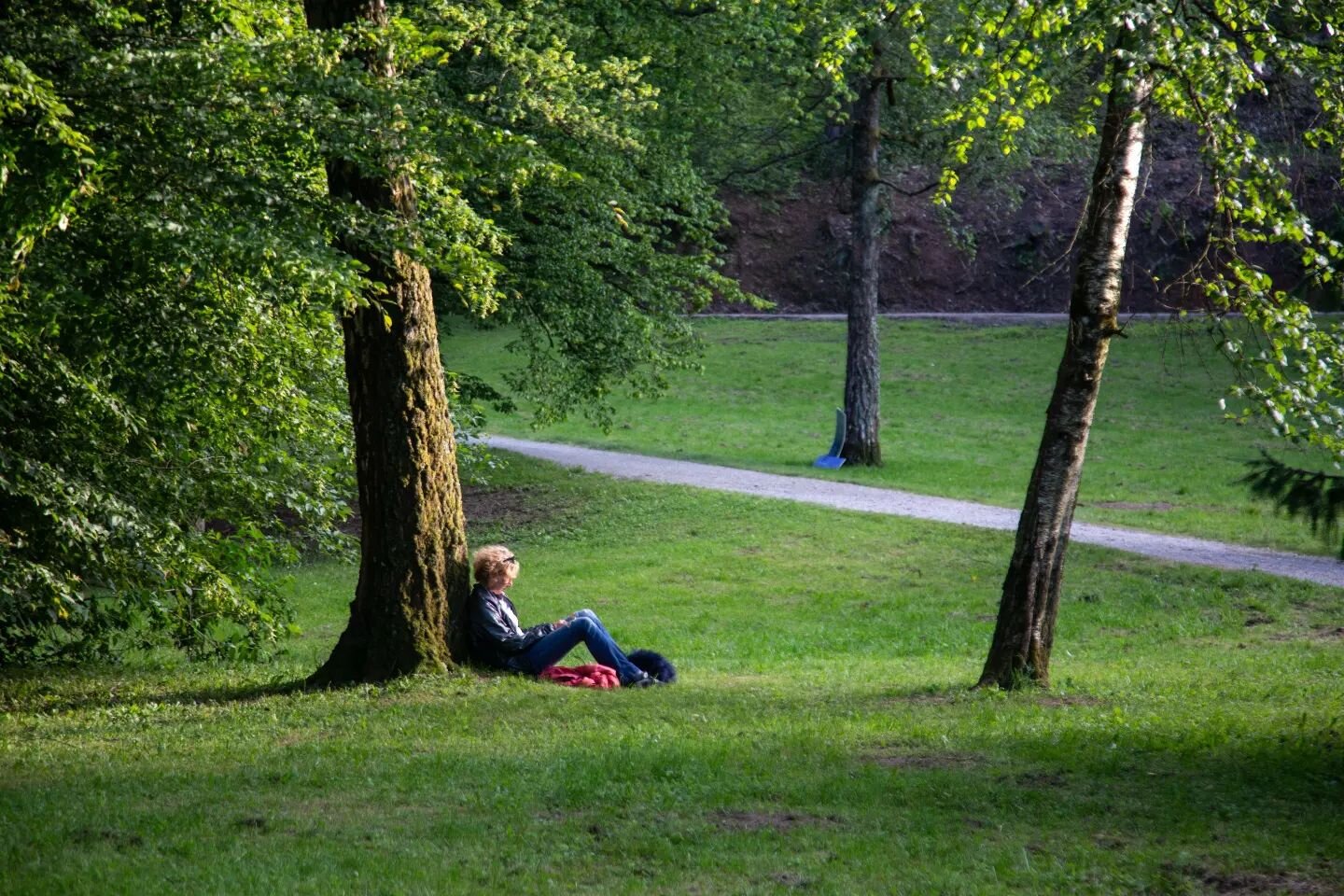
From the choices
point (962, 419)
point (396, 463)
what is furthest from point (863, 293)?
point (396, 463)

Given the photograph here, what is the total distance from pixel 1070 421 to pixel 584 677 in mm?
3647

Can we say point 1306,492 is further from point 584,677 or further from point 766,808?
point 584,677

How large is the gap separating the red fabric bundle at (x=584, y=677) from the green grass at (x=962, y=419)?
868 centimetres

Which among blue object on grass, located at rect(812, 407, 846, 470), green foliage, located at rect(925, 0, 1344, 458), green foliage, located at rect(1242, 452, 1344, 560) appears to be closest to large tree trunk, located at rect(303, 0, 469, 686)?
green foliage, located at rect(925, 0, 1344, 458)

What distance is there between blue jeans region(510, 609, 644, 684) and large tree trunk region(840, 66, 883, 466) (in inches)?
543

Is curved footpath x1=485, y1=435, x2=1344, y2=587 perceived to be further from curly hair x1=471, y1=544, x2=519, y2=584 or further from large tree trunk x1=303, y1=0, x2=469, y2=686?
large tree trunk x1=303, y1=0, x2=469, y2=686

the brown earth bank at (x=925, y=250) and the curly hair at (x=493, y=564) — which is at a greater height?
the brown earth bank at (x=925, y=250)

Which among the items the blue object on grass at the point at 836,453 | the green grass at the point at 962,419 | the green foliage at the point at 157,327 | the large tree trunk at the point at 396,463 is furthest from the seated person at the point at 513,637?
the blue object on grass at the point at 836,453

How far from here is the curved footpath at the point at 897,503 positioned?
15.3m

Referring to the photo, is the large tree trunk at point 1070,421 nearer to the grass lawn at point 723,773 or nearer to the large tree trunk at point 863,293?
the grass lawn at point 723,773

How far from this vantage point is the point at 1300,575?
14523 mm

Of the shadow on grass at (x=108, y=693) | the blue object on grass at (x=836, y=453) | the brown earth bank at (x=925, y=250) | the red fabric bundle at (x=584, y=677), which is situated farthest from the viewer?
the brown earth bank at (x=925, y=250)

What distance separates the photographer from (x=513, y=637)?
9555 millimetres

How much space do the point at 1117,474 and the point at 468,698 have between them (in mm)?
16673
